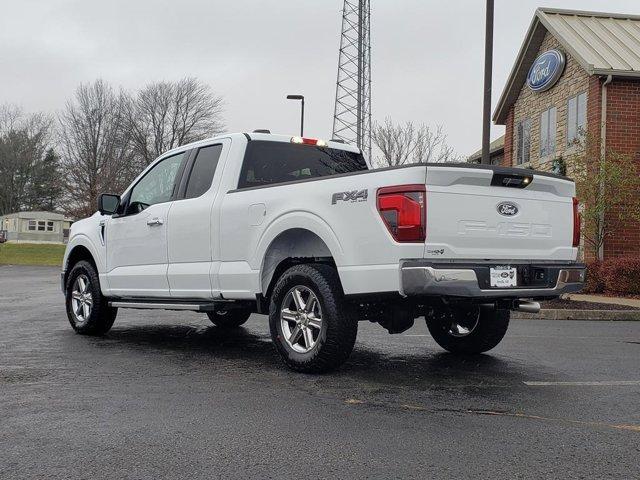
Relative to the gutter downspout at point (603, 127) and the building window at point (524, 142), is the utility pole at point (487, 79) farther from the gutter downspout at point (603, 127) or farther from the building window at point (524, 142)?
the building window at point (524, 142)

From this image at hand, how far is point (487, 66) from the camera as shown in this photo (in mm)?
14242

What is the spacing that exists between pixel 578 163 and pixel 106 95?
5658cm

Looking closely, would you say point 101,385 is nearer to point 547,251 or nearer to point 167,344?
point 167,344

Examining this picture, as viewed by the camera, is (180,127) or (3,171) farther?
(3,171)

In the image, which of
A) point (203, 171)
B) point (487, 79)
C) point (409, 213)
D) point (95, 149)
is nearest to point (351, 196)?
point (409, 213)

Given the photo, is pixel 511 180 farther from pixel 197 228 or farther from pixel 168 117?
pixel 168 117

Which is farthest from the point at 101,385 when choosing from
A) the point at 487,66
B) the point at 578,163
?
the point at 578,163

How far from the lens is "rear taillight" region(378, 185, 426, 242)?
5.04 m

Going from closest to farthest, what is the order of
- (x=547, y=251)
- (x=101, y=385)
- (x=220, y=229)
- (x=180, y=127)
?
(x=101, y=385), (x=547, y=251), (x=220, y=229), (x=180, y=127)

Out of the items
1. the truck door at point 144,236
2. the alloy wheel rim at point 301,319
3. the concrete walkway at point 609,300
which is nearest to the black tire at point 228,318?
the truck door at point 144,236

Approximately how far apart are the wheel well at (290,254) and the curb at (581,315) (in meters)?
6.46

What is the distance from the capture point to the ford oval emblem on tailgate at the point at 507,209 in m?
5.48

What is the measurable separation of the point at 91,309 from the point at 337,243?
3.87m

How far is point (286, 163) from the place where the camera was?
7094mm
